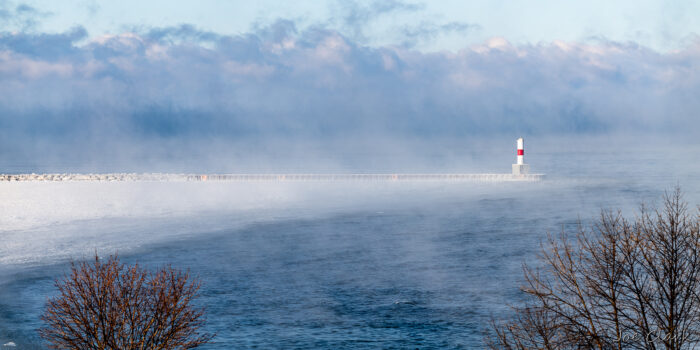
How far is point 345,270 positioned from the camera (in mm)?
41688

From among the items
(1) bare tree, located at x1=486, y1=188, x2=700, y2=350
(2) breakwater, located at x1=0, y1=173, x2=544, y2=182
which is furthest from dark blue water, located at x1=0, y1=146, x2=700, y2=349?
(2) breakwater, located at x1=0, y1=173, x2=544, y2=182

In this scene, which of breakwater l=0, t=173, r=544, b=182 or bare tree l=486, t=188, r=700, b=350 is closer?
bare tree l=486, t=188, r=700, b=350

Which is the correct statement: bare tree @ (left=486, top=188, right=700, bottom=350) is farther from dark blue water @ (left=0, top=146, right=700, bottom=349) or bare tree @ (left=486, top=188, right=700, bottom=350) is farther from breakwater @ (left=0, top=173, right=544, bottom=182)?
breakwater @ (left=0, top=173, right=544, bottom=182)

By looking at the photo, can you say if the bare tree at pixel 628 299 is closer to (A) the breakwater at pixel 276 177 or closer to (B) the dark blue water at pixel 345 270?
(B) the dark blue water at pixel 345 270

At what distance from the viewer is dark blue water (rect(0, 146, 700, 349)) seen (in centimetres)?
2825

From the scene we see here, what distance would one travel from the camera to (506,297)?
33.8m

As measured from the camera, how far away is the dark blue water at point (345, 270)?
Result: 28250 millimetres

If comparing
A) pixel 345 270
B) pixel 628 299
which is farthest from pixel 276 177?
pixel 628 299

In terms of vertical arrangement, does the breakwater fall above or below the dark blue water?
above

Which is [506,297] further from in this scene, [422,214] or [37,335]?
[422,214]

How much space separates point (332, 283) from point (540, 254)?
15.2 meters

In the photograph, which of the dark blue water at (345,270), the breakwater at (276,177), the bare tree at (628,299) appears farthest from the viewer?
the breakwater at (276,177)

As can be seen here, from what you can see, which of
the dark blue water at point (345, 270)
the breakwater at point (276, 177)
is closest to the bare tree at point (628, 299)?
the dark blue water at point (345, 270)

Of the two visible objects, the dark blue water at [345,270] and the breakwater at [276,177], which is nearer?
the dark blue water at [345,270]
